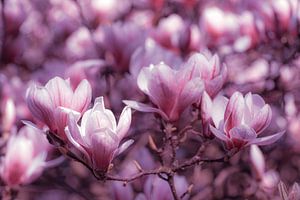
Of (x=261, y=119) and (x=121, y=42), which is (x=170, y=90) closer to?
(x=261, y=119)

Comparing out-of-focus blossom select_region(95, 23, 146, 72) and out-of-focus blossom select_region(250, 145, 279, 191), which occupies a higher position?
out-of-focus blossom select_region(95, 23, 146, 72)

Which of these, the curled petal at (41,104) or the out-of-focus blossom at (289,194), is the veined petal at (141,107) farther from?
the out-of-focus blossom at (289,194)

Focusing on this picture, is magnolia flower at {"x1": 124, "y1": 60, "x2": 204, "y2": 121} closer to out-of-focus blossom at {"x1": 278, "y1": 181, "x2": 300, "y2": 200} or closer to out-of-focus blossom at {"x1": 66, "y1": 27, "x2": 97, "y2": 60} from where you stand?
out-of-focus blossom at {"x1": 278, "y1": 181, "x2": 300, "y2": 200}

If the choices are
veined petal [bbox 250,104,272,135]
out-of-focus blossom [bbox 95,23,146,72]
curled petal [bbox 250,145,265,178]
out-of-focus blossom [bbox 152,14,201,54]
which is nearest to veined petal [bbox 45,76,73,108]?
veined petal [bbox 250,104,272,135]

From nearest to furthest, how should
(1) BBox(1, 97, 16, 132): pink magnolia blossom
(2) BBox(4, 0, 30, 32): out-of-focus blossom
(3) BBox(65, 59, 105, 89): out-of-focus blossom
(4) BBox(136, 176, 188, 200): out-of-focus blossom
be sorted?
(4) BBox(136, 176, 188, 200): out-of-focus blossom < (1) BBox(1, 97, 16, 132): pink magnolia blossom < (3) BBox(65, 59, 105, 89): out-of-focus blossom < (2) BBox(4, 0, 30, 32): out-of-focus blossom

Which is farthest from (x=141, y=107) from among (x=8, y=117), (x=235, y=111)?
(x=8, y=117)
